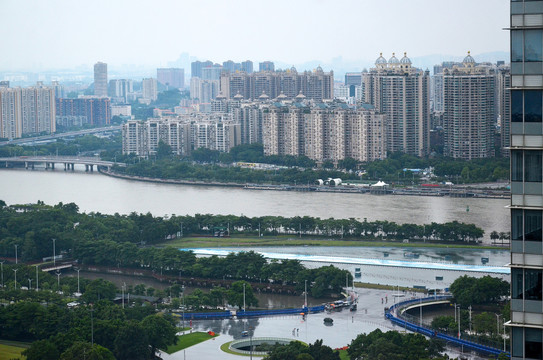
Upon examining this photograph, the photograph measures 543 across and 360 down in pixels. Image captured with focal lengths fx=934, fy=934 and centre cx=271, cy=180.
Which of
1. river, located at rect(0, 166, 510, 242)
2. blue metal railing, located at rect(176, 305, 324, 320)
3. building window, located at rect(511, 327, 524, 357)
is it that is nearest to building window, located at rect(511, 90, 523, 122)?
building window, located at rect(511, 327, 524, 357)

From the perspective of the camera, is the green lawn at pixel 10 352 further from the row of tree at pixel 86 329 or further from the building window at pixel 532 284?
the building window at pixel 532 284

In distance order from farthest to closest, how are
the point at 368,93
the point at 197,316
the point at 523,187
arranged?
1. the point at 368,93
2. the point at 197,316
3. the point at 523,187

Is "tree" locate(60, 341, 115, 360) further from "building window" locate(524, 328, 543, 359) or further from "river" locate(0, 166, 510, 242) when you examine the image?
"river" locate(0, 166, 510, 242)

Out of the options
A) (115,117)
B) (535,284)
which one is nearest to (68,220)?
(535,284)

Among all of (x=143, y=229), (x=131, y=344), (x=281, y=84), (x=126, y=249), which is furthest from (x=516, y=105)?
(x=281, y=84)

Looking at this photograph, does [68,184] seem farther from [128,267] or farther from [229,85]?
[229,85]

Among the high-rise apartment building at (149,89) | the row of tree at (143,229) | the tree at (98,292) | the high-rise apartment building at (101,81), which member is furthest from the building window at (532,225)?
the high-rise apartment building at (101,81)
